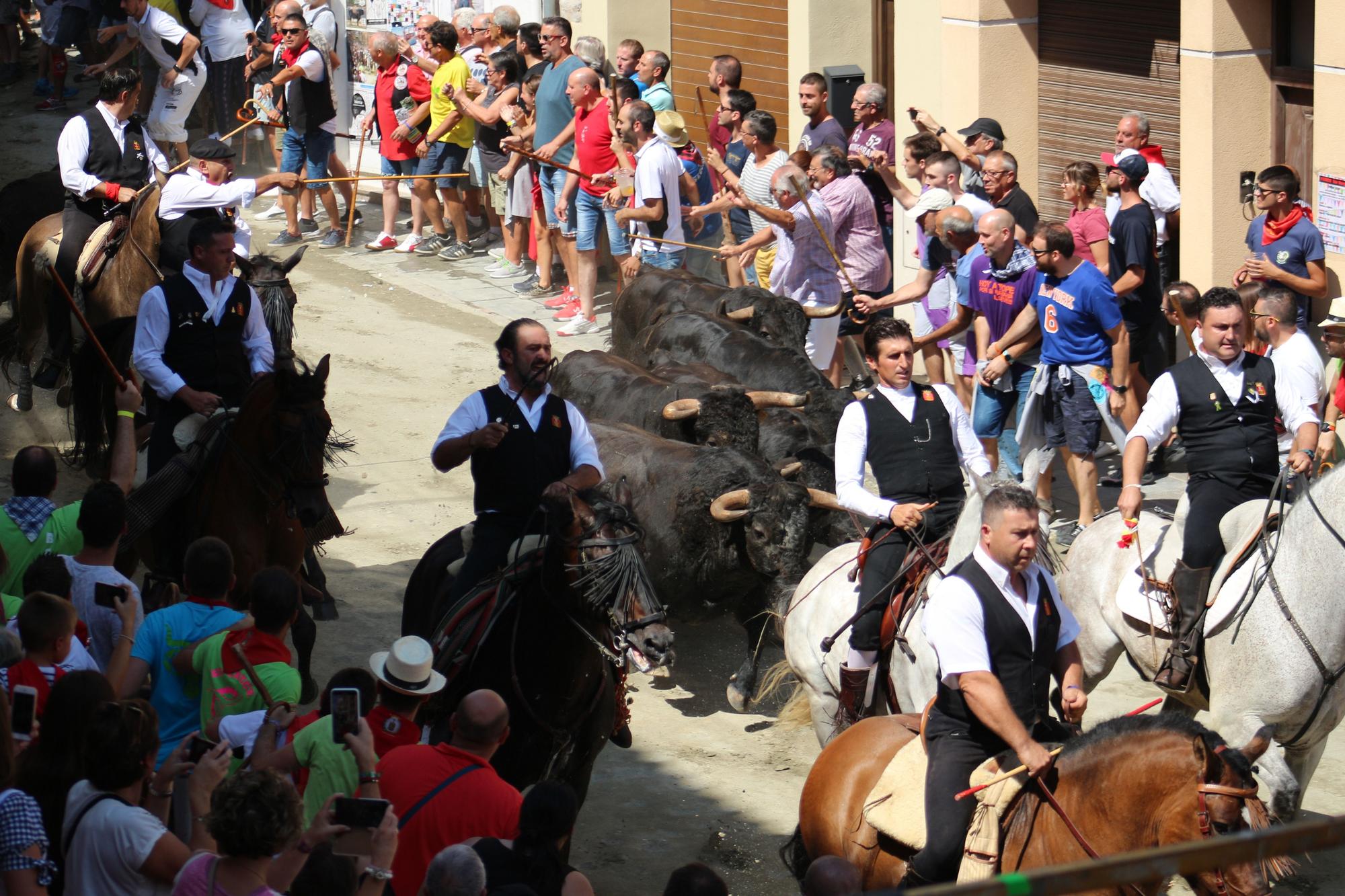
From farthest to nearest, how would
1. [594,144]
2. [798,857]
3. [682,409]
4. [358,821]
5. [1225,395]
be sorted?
1. [594,144]
2. [682,409]
3. [1225,395]
4. [798,857]
5. [358,821]

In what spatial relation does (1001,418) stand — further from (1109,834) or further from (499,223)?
(499,223)

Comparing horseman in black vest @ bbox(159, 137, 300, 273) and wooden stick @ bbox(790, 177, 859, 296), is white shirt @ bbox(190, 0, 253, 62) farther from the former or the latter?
wooden stick @ bbox(790, 177, 859, 296)

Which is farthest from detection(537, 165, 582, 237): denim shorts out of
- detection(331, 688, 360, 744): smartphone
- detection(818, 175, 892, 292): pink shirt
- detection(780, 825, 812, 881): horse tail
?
detection(331, 688, 360, 744): smartphone

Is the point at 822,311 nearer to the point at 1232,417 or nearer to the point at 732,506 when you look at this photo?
the point at 732,506

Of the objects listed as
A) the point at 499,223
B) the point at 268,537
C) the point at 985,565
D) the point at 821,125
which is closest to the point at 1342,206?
the point at 821,125

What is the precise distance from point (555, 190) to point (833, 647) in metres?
8.92

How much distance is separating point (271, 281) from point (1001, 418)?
5.15 meters

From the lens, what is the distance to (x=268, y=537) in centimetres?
809

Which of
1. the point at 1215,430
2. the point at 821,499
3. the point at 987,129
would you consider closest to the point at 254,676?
the point at 821,499

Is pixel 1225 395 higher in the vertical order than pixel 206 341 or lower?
lower

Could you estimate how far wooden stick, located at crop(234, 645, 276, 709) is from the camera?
18.7ft

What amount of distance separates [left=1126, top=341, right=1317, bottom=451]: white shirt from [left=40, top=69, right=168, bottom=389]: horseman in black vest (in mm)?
7153

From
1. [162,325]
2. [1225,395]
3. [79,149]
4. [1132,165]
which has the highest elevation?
[79,149]

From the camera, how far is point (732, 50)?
56.5ft
